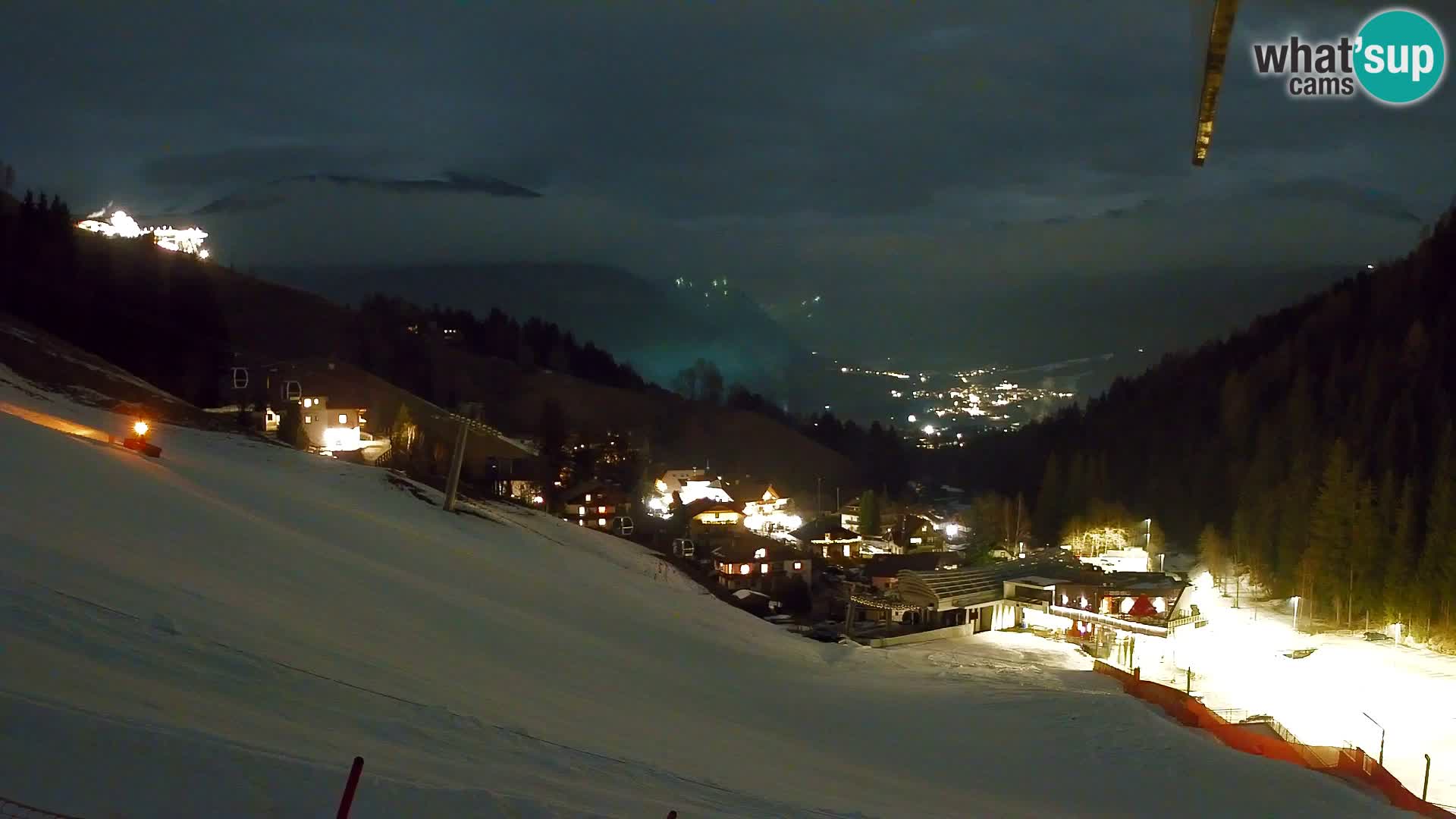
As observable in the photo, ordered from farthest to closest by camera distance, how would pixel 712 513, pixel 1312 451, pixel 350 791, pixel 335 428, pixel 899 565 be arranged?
pixel 712 513, pixel 335 428, pixel 1312 451, pixel 899 565, pixel 350 791

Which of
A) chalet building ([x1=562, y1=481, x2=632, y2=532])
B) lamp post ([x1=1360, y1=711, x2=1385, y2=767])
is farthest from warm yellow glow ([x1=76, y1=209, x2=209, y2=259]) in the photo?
lamp post ([x1=1360, y1=711, x2=1385, y2=767])

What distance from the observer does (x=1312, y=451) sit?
46.1 m

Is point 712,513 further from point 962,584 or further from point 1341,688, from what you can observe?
point 1341,688

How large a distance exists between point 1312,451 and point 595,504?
35910mm

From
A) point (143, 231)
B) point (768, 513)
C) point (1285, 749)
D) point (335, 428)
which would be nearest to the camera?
point (1285, 749)

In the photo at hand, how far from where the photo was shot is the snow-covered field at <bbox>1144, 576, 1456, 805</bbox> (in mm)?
19484

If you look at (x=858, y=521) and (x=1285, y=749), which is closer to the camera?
(x=1285, y=749)

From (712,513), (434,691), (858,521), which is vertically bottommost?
(434,691)

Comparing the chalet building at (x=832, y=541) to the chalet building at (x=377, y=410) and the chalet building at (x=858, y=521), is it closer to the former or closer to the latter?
the chalet building at (x=858, y=521)

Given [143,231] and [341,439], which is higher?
[143,231]

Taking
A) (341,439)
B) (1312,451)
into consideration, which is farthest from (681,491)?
(1312,451)

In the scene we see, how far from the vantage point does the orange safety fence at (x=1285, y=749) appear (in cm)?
1386

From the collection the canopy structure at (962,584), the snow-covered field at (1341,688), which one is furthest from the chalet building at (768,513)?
the snow-covered field at (1341,688)

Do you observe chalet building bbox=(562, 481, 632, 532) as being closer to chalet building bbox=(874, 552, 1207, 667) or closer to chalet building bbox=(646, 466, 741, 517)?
chalet building bbox=(646, 466, 741, 517)
